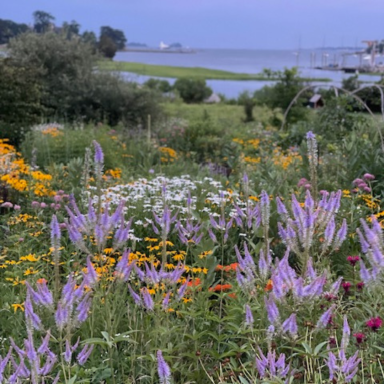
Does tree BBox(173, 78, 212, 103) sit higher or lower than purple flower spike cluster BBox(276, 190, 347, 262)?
lower

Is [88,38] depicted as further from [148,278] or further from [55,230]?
[55,230]

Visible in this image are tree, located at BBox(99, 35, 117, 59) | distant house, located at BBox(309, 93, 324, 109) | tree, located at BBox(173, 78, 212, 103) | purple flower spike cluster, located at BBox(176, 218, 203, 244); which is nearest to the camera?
purple flower spike cluster, located at BBox(176, 218, 203, 244)

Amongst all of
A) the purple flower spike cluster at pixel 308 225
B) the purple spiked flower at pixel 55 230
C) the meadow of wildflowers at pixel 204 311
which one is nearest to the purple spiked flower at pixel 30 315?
the meadow of wildflowers at pixel 204 311

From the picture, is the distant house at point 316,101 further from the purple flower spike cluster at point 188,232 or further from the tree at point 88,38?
the purple flower spike cluster at point 188,232

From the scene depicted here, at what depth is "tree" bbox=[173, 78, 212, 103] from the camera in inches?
1171

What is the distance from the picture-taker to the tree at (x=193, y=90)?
29.8m

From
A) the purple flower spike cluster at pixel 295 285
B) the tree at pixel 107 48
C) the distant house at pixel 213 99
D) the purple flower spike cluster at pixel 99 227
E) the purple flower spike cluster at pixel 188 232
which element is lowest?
the distant house at pixel 213 99

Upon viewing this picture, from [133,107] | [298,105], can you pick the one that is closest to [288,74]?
[298,105]

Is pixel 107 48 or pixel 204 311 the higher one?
pixel 107 48

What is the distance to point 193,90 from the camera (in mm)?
29797

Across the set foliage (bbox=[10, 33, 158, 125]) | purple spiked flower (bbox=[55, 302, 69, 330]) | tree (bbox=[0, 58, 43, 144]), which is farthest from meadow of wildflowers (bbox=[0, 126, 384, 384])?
foliage (bbox=[10, 33, 158, 125])

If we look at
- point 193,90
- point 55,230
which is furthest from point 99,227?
point 193,90

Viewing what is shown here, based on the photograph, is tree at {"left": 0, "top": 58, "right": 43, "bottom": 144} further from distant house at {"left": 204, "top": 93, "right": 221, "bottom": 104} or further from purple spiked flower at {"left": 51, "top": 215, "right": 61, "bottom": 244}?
distant house at {"left": 204, "top": 93, "right": 221, "bottom": 104}

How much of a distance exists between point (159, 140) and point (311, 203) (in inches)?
337
